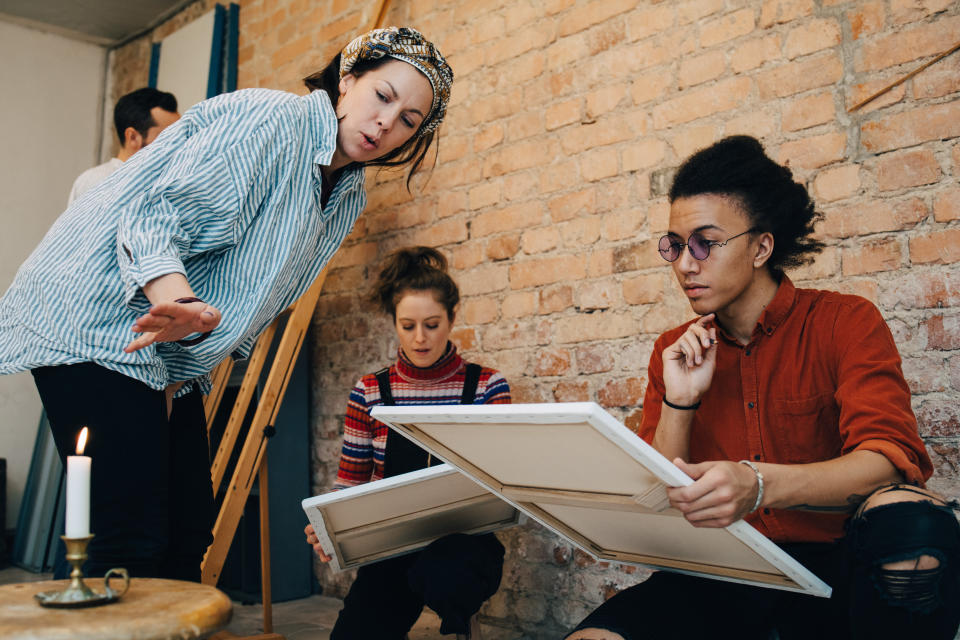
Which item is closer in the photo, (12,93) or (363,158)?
(363,158)

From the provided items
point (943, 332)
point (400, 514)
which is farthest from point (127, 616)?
point (943, 332)

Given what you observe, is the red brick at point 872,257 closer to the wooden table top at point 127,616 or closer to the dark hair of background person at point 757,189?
the dark hair of background person at point 757,189

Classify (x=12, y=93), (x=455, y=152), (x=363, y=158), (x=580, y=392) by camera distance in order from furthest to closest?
(x=12, y=93), (x=455, y=152), (x=580, y=392), (x=363, y=158)

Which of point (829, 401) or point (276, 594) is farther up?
point (829, 401)

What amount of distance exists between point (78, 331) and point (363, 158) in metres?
0.59

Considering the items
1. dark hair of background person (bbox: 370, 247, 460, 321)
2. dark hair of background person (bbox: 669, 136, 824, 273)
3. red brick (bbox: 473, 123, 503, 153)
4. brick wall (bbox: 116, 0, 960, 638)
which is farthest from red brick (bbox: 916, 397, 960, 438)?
red brick (bbox: 473, 123, 503, 153)

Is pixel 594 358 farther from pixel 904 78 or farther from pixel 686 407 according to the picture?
pixel 904 78

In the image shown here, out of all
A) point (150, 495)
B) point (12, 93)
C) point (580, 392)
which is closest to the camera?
point (150, 495)

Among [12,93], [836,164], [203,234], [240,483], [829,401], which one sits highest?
[12,93]

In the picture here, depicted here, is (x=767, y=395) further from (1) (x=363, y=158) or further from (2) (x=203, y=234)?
(2) (x=203, y=234)

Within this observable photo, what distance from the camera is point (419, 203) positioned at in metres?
3.10

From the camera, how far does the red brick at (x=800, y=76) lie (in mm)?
2025

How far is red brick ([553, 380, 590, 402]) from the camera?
8.13ft

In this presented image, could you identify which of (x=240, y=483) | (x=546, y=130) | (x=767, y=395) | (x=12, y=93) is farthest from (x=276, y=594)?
(x=12, y=93)
